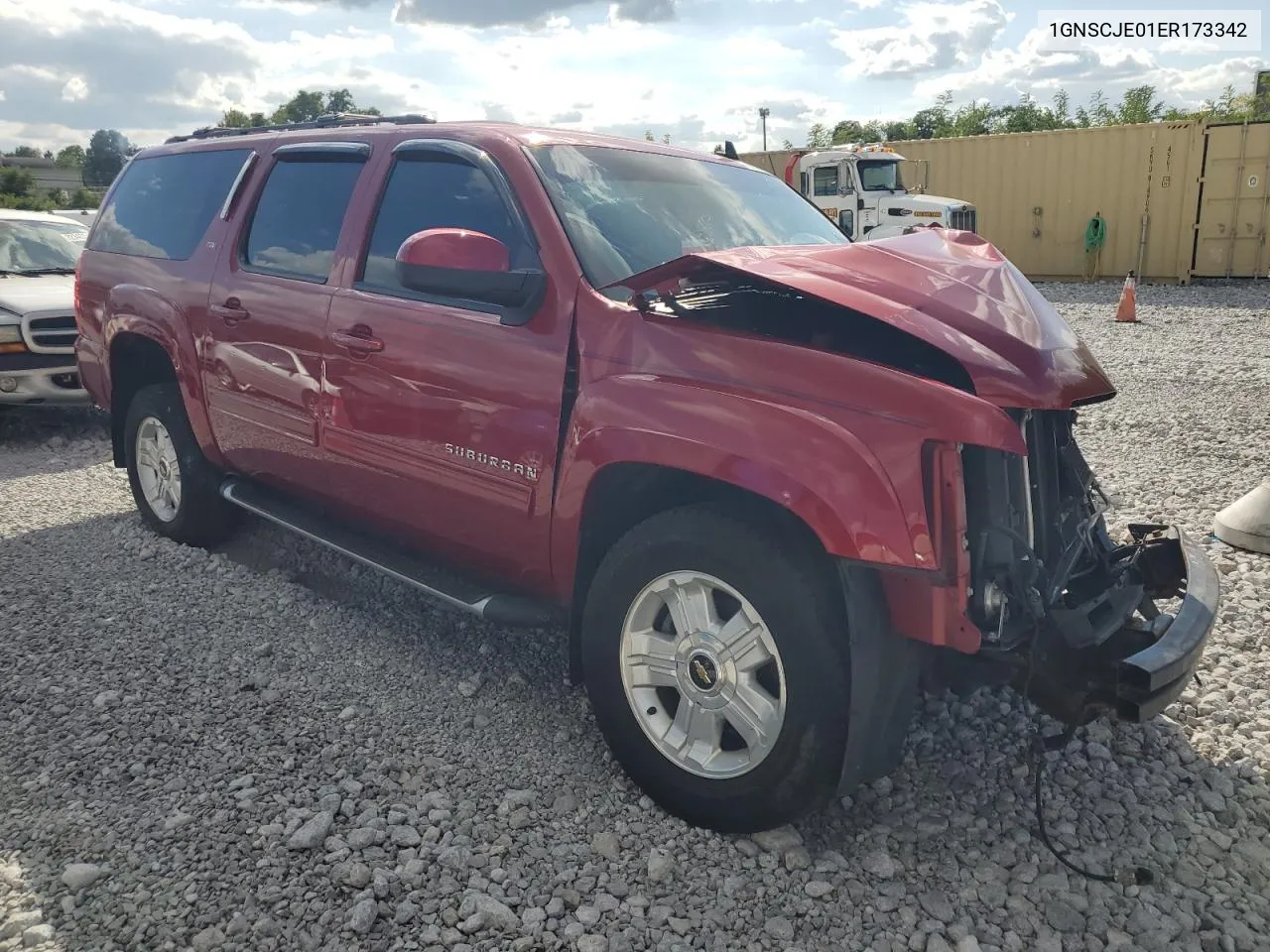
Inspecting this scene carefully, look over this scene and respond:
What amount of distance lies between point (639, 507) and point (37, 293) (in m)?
6.95

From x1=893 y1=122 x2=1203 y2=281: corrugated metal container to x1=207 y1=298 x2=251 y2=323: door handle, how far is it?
17.9 meters

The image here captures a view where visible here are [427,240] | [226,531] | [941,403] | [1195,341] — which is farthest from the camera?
[1195,341]

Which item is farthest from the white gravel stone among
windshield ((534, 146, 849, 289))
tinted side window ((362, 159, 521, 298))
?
windshield ((534, 146, 849, 289))

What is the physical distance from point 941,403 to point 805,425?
0.32m

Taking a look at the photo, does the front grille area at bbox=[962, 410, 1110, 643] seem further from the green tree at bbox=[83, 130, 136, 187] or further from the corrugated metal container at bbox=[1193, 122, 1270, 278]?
the green tree at bbox=[83, 130, 136, 187]

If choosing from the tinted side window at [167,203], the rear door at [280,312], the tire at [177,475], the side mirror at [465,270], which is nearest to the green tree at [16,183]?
the tinted side window at [167,203]

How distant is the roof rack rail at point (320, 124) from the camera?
395 centimetres

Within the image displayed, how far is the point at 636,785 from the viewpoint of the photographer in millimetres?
2869

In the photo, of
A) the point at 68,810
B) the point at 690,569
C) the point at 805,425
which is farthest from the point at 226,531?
the point at 805,425

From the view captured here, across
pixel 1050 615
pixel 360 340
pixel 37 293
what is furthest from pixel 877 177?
pixel 1050 615

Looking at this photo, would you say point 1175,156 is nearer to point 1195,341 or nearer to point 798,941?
→ point 1195,341

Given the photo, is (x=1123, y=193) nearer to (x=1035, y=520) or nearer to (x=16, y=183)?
(x=1035, y=520)

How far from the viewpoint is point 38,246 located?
8758 mm

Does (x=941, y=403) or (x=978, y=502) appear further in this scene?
(x=978, y=502)
